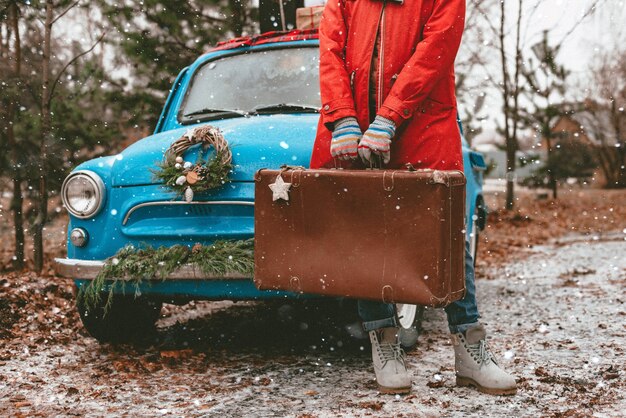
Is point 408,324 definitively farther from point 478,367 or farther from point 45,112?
point 45,112

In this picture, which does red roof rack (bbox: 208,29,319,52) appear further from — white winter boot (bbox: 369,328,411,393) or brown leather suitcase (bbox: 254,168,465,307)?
white winter boot (bbox: 369,328,411,393)

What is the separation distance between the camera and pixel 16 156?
8.08 metres

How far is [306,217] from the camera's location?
113 inches

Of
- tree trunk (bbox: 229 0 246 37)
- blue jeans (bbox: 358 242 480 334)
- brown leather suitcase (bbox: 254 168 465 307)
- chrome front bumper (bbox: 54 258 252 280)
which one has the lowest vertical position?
blue jeans (bbox: 358 242 480 334)

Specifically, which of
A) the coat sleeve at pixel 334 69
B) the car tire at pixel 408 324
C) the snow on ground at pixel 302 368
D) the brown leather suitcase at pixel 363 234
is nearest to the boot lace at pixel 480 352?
the snow on ground at pixel 302 368

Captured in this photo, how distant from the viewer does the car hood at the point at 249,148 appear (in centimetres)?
358

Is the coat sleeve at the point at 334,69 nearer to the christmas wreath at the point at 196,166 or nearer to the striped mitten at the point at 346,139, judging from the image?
the striped mitten at the point at 346,139

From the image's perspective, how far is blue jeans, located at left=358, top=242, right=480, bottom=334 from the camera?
10.3 feet

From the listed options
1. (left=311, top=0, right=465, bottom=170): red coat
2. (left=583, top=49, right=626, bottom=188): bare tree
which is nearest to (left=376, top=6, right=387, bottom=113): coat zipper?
(left=311, top=0, right=465, bottom=170): red coat

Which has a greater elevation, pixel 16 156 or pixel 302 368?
pixel 16 156

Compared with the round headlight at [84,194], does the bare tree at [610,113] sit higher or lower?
higher

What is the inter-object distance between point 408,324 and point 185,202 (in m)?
1.56

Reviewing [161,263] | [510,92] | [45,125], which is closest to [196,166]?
[161,263]

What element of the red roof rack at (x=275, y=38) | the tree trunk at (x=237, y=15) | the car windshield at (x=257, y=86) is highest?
the tree trunk at (x=237, y=15)
